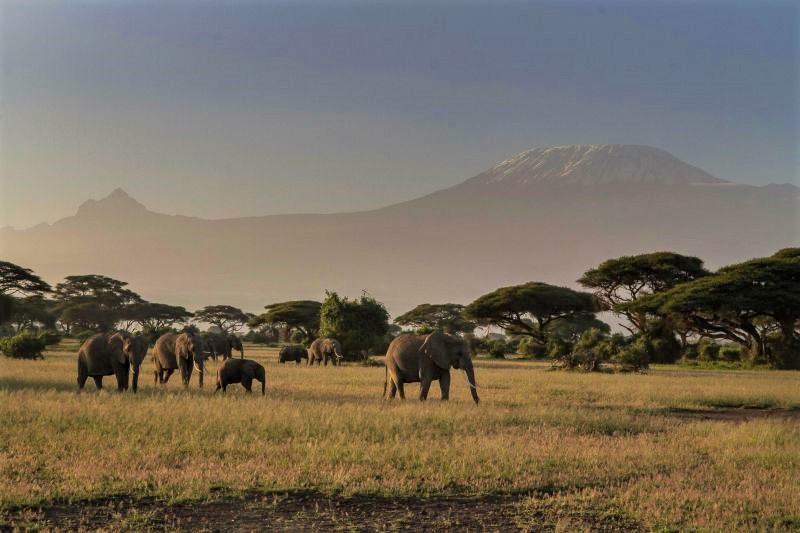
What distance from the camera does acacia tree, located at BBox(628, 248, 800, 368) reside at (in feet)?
160

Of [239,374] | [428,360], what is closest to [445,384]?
[428,360]

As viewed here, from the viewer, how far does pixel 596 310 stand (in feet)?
234

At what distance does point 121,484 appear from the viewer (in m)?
9.73

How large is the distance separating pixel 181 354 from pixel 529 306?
50.3 m

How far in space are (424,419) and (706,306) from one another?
3973cm

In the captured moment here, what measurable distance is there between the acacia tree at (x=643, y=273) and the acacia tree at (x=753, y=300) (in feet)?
24.7

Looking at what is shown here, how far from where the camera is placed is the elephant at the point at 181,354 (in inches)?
926

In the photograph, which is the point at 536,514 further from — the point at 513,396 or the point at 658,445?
the point at 513,396

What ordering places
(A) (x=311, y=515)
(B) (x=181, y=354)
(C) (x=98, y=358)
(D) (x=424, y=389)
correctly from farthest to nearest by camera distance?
(B) (x=181, y=354), (C) (x=98, y=358), (D) (x=424, y=389), (A) (x=311, y=515)

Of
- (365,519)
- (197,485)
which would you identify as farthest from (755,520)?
(197,485)

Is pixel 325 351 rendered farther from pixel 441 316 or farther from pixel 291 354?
pixel 441 316

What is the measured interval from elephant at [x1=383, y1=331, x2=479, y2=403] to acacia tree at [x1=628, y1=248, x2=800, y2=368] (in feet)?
112

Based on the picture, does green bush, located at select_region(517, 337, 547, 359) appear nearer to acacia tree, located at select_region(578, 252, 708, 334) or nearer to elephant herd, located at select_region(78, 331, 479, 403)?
acacia tree, located at select_region(578, 252, 708, 334)

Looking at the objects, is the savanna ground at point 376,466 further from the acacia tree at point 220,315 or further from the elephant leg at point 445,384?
the acacia tree at point 220,315
